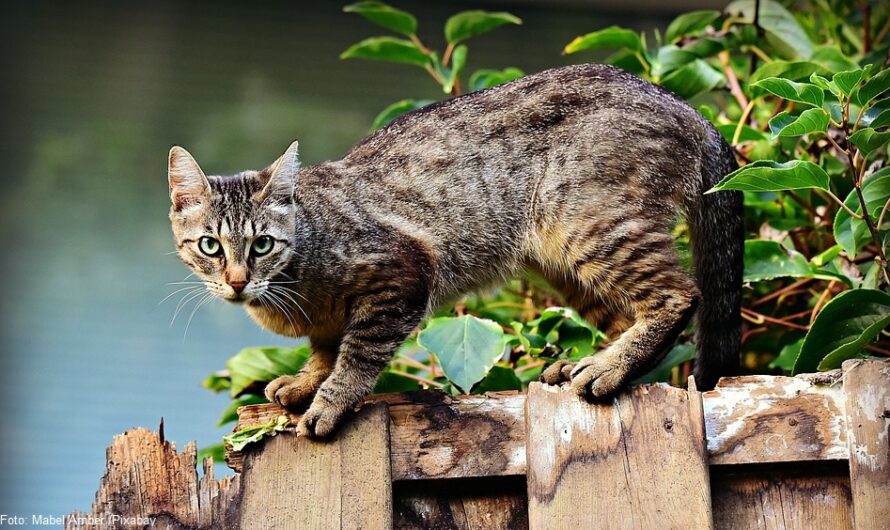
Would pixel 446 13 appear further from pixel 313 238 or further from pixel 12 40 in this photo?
pixel 313 238

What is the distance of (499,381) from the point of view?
9.22ft

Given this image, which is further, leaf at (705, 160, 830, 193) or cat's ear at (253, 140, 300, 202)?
cat's ear at (253, 140, 300, 202)

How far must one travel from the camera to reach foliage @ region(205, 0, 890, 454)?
96.2 inches

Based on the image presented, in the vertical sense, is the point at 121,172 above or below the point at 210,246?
above

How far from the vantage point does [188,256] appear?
288cm

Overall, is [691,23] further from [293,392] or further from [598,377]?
[293,392]

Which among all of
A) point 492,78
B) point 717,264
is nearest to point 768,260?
point 717,264


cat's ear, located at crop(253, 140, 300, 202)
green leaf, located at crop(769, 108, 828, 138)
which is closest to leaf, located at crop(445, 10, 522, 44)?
cat's ear, located at crop(253, 140, 300, 202)

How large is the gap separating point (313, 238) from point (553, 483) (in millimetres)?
1081

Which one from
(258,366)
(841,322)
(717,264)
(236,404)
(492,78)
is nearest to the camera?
(841,322)

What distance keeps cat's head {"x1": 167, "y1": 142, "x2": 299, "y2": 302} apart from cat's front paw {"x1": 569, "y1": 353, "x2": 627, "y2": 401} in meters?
0.90

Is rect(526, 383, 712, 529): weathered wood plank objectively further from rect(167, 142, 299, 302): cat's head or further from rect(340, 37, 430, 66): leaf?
rect(340, 37, 430, 66): leaf

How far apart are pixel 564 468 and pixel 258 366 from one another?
136cm

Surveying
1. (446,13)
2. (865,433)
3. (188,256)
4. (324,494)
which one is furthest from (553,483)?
(446,13)
